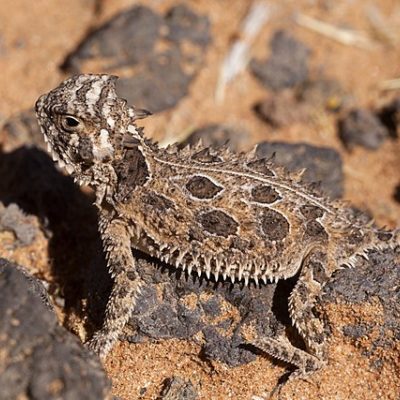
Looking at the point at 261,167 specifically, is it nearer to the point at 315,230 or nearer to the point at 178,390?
the point at 315,230

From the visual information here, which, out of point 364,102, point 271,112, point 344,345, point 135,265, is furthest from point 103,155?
Result: point 364,102

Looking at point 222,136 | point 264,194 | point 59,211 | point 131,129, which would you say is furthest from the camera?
point 222,136

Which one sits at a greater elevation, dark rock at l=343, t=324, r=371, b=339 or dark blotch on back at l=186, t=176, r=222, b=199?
dark blotch on back at l=186, t=176, r=222, b=199

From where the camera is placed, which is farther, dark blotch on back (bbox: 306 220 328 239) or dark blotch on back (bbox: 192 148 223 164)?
dark blotch on back (bbox: 192 148 223 164)

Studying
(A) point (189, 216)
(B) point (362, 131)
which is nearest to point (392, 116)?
(B) point (362, 131)

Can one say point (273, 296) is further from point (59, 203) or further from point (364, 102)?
point (364, 102)

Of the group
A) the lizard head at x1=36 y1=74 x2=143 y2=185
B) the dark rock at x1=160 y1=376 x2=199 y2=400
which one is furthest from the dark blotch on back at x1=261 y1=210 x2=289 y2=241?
the dark rock at x1=160 y1=376 x2=199 y2=400

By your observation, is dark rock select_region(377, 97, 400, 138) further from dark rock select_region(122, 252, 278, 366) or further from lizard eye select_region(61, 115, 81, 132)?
lizard eye select_region(61, 115, 81, 132)
